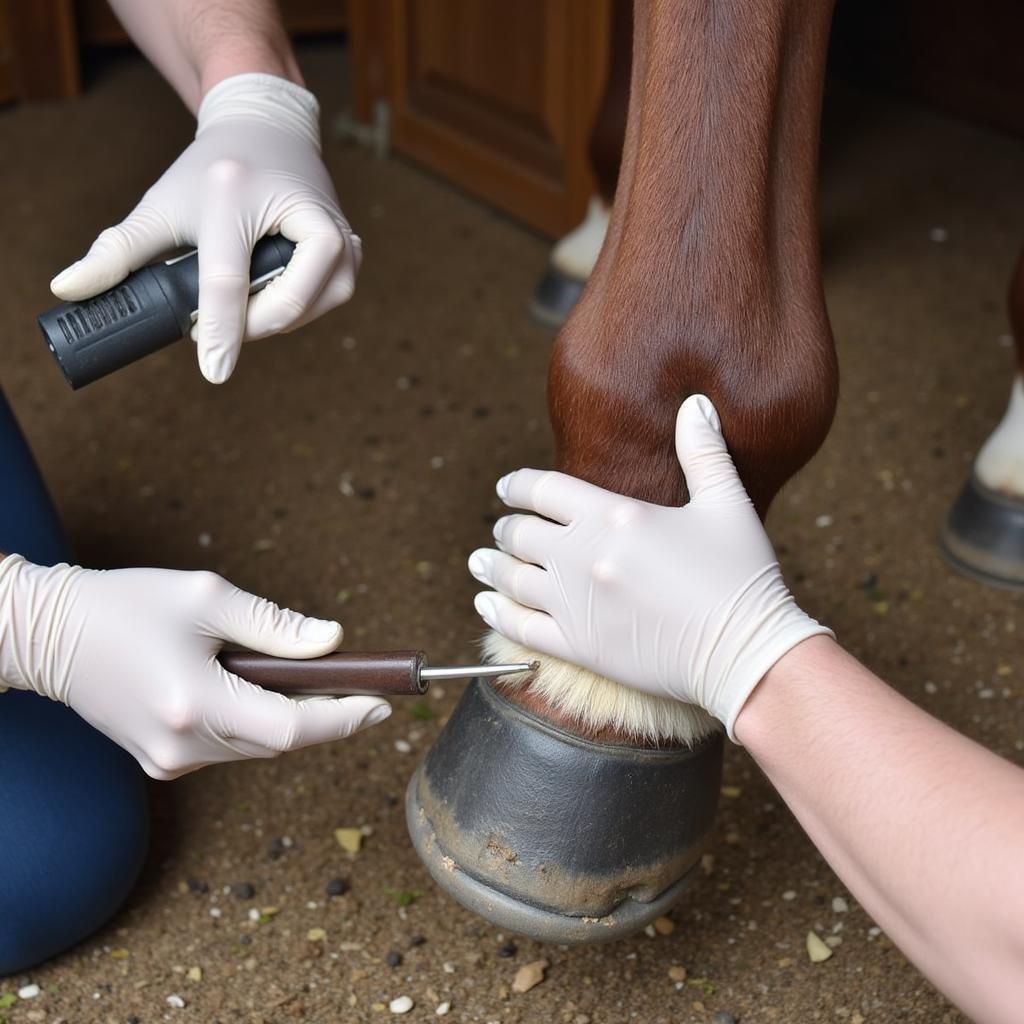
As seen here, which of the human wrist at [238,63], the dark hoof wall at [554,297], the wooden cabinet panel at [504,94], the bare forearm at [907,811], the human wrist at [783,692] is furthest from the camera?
the wooden cabinet panel at [504,94]

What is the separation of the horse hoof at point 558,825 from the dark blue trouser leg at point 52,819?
0.28 metres

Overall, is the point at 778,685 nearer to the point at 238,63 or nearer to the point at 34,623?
the point at 34,623

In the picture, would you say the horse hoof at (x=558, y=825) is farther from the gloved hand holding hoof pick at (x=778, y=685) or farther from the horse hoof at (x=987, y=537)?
the horse hoof at (x=987, y=537)

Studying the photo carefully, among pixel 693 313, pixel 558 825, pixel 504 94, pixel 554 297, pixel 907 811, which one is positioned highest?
pixel 693 313

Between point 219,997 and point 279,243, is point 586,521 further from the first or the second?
point 219,997

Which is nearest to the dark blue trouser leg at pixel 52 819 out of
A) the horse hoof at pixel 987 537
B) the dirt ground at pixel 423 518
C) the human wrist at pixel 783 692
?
the dirt ground at pixel 423 518

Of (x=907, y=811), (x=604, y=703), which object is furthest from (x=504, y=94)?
(x=907, y=811)

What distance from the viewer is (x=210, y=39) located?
3.37 feet

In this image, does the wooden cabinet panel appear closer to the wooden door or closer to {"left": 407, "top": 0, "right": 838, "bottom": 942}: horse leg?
the wooden door

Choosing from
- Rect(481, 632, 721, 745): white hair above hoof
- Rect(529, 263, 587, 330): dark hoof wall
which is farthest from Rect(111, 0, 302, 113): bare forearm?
Rect(529, 263, 587, 330): dark hoof wall

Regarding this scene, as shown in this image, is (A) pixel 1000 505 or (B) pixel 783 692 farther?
(A) pixel 1000 505

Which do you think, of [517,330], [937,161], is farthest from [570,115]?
[937,161]

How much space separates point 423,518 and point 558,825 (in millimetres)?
677

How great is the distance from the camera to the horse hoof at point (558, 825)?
701 mm
